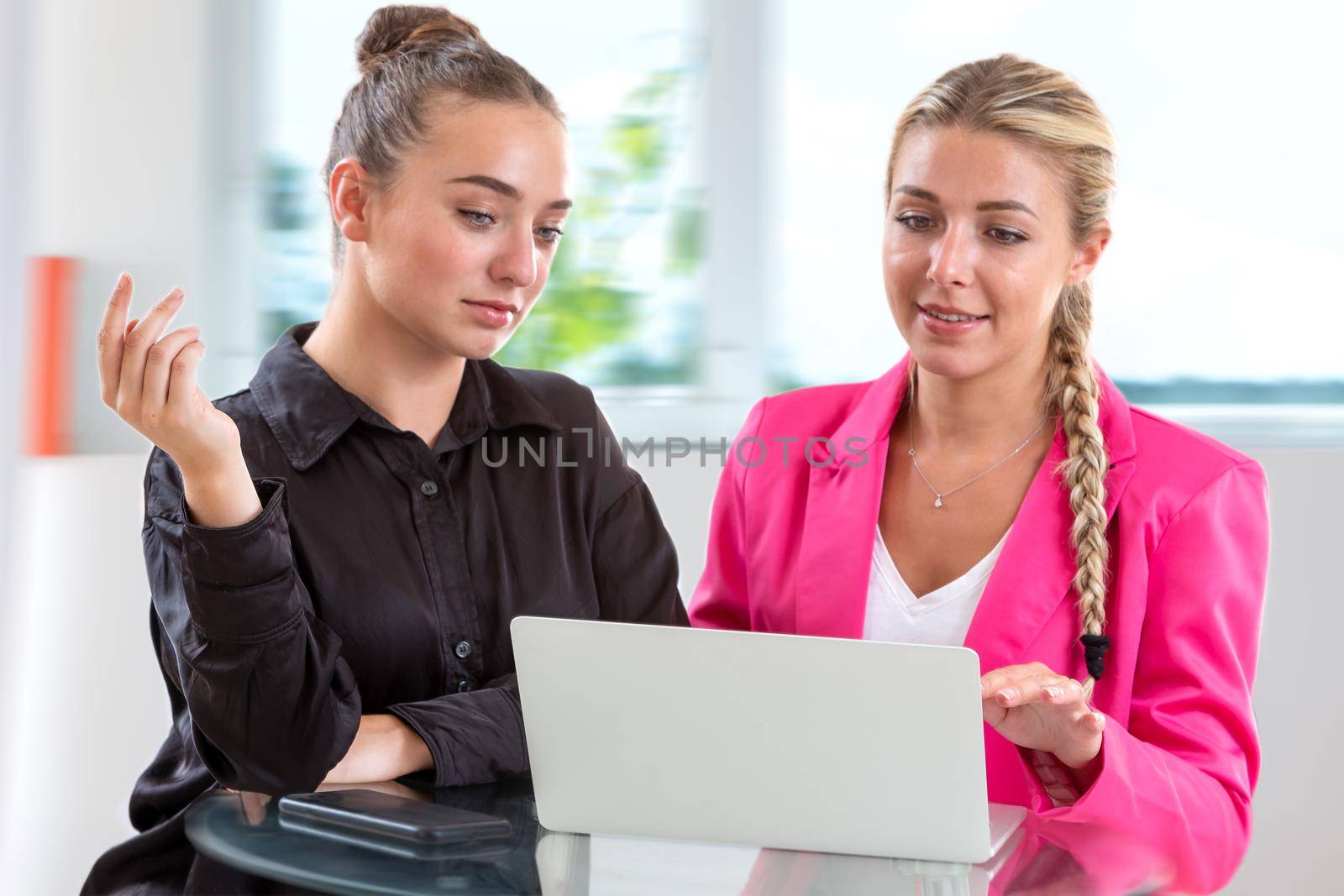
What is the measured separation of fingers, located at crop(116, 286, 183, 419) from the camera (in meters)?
1.05

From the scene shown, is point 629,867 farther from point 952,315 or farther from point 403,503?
point 952,315

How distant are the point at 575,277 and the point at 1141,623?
145cm

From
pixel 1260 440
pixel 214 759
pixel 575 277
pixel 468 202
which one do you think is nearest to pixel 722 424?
pixel 575 277

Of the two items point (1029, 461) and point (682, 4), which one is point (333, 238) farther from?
point (682, 4)

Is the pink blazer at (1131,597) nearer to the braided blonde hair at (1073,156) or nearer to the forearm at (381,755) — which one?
the braided blonde hair at (1073,156)

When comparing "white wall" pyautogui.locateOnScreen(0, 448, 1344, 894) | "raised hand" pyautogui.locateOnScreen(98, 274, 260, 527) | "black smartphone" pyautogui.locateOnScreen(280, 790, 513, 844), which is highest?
"raised hand" pyautogui.locateOnScreen(98, 274, 260, 527)

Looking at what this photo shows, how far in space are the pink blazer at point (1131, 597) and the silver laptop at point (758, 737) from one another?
326mm

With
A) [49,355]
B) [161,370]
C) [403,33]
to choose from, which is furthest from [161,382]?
[49,355]

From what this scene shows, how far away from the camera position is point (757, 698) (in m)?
0.95

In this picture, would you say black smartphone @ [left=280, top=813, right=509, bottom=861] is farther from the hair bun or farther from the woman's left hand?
the hair bun

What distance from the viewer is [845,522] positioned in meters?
1.59

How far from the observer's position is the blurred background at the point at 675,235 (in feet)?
8.13

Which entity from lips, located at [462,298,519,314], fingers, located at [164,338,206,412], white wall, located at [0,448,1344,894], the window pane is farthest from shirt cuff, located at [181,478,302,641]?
the window pane

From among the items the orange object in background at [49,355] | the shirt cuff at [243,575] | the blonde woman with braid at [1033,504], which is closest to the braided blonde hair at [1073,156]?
the blonde woman with braid at [1033,504]
